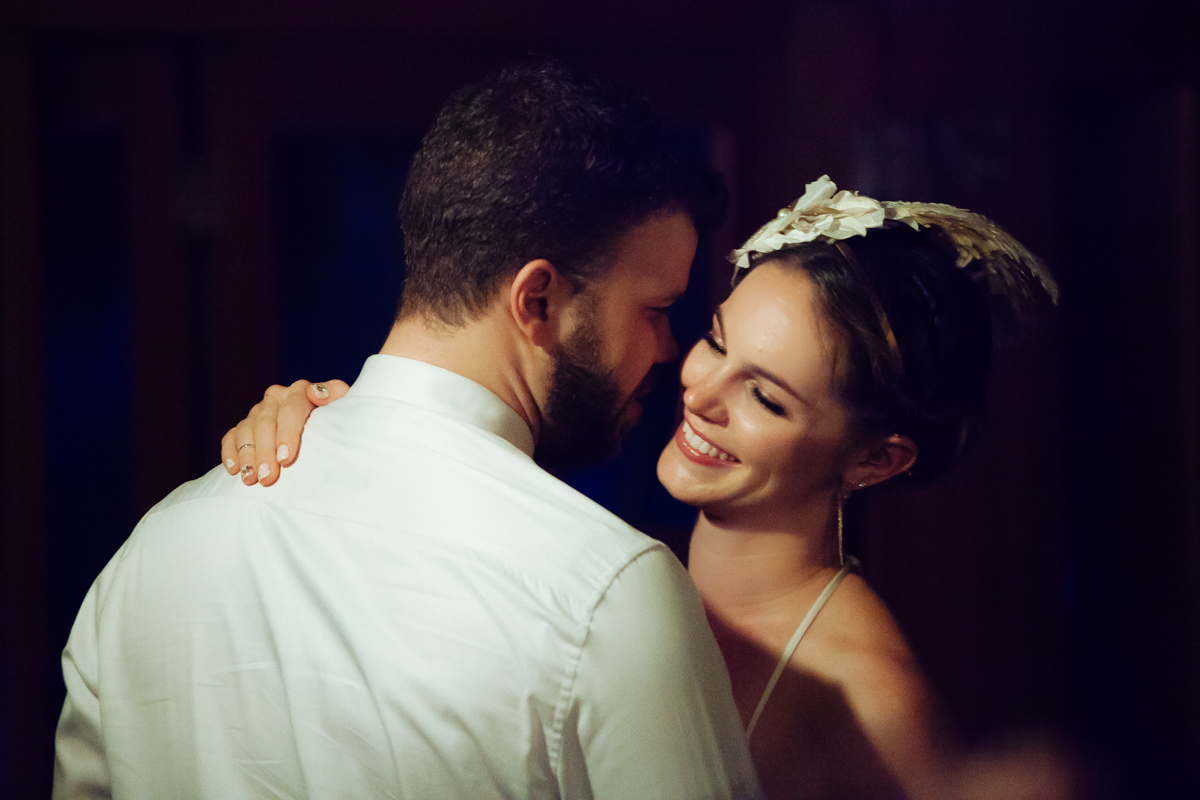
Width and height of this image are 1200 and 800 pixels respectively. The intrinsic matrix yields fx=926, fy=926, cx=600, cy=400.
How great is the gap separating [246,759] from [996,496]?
233cm

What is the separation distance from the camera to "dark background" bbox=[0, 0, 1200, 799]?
8.37 ft

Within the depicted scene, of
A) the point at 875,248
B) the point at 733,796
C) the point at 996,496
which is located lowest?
the point at 996,496

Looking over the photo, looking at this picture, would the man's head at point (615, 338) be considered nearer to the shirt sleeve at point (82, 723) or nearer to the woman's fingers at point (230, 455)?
the woman's fingers at point (230, 455)

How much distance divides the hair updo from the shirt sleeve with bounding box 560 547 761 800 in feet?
2.16

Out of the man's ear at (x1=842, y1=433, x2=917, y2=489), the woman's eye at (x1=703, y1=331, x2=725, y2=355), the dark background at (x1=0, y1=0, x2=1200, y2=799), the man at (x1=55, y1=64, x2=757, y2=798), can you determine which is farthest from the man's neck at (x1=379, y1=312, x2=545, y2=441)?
the dark background at (x1=0, y1=0, x2=1200, y2=799)

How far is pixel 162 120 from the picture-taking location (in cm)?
255

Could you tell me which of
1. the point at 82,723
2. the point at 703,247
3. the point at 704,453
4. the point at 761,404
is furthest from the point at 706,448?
the point at 703,247

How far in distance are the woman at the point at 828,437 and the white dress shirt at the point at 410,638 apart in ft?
1.54

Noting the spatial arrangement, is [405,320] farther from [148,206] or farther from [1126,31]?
[1126,31]

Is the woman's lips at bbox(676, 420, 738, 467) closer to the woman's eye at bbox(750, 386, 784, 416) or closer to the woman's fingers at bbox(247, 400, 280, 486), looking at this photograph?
the woman's eye at bbox(750, 386, 784, 416)

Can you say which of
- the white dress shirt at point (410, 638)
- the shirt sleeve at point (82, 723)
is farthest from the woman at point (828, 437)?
the shirt sleeve at point (82, 723)

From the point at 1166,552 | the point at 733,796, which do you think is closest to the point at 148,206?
the point at 733,796

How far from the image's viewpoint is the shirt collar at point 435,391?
1009mm

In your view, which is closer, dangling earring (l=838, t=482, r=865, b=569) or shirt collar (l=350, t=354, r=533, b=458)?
shirt collar (l=350, t=354, r=533, b=458)
